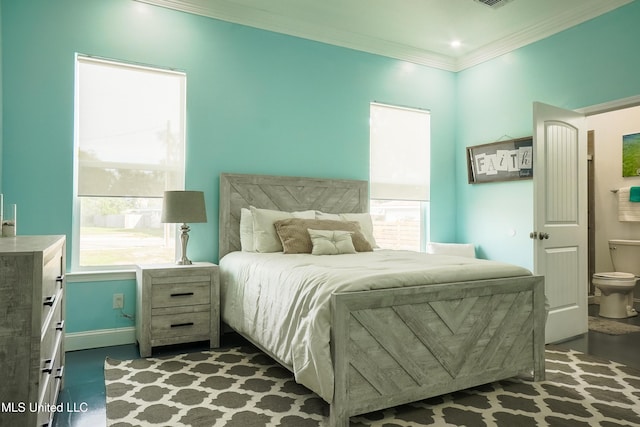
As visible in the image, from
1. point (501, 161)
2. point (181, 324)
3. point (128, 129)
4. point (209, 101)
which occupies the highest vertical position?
point (209, 101)

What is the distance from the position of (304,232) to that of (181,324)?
1.19 metres

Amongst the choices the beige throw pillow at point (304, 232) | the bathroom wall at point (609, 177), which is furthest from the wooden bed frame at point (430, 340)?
the bathroom wall at point (609, 177)

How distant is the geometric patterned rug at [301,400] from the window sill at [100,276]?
73 cm

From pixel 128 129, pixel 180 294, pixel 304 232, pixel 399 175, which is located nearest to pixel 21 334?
pixel 180 294

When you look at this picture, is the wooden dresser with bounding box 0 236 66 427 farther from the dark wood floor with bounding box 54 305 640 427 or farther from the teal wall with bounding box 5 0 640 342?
the teal wall with bounding box 5 0 640 342

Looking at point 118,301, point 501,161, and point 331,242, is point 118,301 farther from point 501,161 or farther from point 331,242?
point 501,161

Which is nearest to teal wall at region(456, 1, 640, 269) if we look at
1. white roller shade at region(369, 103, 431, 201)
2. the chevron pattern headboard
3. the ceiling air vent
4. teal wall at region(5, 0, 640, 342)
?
teal wall at region(5, 0, 640, 342)

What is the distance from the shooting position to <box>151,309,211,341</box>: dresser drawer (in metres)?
3.24

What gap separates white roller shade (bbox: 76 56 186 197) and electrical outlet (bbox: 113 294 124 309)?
82 cm

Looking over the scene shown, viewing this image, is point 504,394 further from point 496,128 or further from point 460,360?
point 496,128

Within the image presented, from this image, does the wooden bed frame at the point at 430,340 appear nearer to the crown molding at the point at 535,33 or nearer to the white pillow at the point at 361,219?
the white pillow at the point at 361,219

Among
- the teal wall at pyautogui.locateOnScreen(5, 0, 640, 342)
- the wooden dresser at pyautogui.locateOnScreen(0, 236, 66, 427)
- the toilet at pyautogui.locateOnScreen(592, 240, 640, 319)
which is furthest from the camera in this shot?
the toilet at pyautogui.locateOnScreen(592, 240, 640, 319)

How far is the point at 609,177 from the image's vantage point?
5.55 m

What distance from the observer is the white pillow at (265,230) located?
368 centimetres
